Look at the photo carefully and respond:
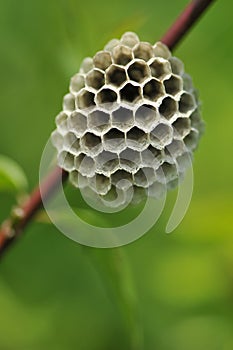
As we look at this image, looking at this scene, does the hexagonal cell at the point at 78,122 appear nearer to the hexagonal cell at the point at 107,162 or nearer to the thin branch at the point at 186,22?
the hexagonal cell at the point at 107,162

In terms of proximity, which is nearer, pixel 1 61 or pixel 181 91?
pixel 181 91

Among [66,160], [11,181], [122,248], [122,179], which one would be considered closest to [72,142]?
[66,160]

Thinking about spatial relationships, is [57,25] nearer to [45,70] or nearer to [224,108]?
[45,70]

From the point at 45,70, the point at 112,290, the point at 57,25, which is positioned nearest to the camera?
the point at 112,290

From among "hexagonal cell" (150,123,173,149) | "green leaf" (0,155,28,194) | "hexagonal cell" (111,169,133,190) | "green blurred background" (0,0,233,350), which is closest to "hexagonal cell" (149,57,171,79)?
"hexagonal cell" (150,123,173,149)

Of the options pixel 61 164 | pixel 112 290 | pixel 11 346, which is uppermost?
pixel 61 164

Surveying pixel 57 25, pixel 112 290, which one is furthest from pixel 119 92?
pixel 57 25

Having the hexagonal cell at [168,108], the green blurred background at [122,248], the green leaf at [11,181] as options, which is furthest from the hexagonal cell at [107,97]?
the green blurred background at [122,248]
